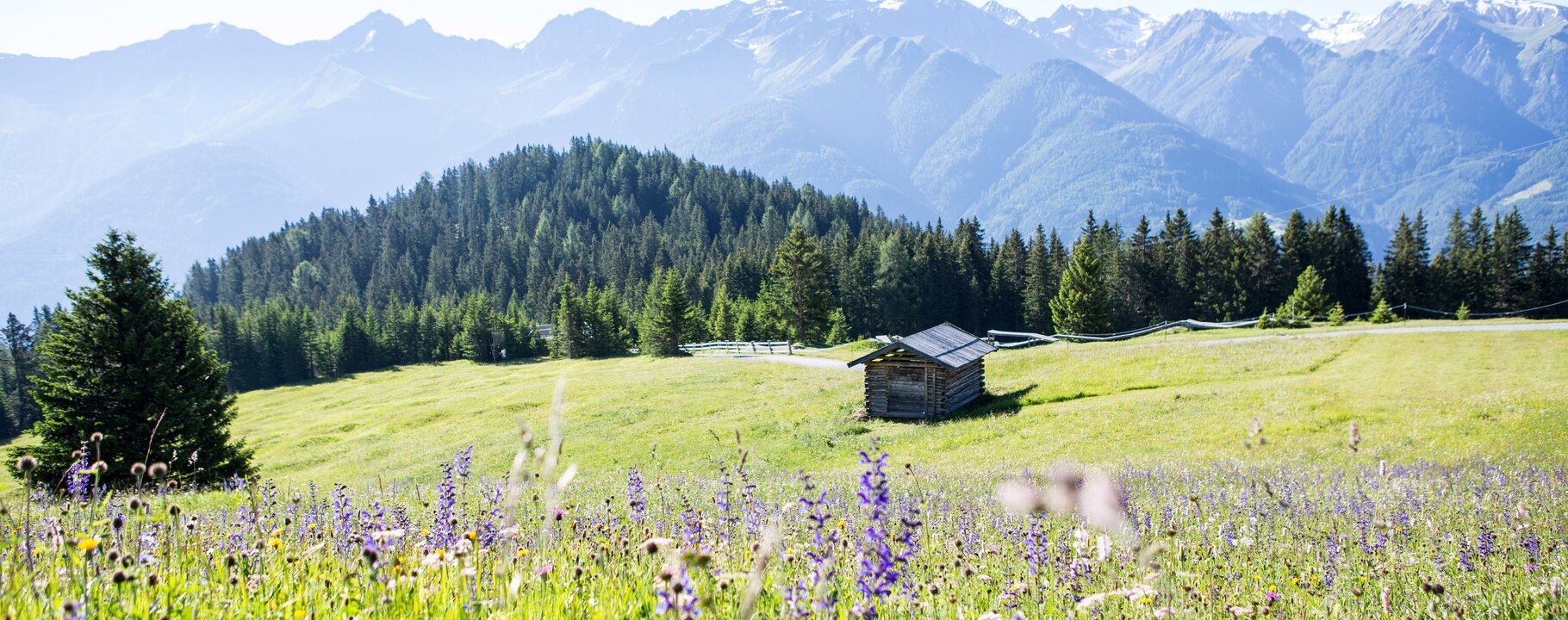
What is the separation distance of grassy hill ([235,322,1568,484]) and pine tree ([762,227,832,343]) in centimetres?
2641

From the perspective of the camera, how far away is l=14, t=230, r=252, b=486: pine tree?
21.8 metres

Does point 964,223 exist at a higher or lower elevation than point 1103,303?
higher

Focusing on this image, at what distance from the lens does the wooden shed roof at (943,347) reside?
31734 mm

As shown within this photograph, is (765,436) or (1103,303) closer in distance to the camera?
(765,436)

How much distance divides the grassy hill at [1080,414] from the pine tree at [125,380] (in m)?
5.27

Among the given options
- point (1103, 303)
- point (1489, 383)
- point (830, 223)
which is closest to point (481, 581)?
point (1489, 383)

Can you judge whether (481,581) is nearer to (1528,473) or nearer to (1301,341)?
(1528,473)

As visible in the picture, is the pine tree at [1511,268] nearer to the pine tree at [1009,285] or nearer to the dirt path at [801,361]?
the pine tree at [1009,285]

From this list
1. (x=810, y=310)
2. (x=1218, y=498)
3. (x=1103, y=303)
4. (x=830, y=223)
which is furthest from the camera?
(x=830, y=223)

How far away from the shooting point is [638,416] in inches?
1534

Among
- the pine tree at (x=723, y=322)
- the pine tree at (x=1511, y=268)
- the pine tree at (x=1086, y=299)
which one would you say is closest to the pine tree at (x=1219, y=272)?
the pine tree at (x=1086, y=299)

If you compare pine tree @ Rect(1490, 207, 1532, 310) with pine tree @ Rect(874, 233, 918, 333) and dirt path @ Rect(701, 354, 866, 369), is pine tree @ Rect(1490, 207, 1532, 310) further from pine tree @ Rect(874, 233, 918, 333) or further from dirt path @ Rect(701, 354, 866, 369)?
dirt path @ Rect(701, 354, 866, 369)

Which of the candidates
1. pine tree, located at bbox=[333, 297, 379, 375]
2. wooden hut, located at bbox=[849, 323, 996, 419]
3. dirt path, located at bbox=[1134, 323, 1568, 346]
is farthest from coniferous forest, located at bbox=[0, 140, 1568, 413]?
wooden hut, located at bbox=[849, 323, 996, 419]

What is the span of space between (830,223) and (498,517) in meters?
171
